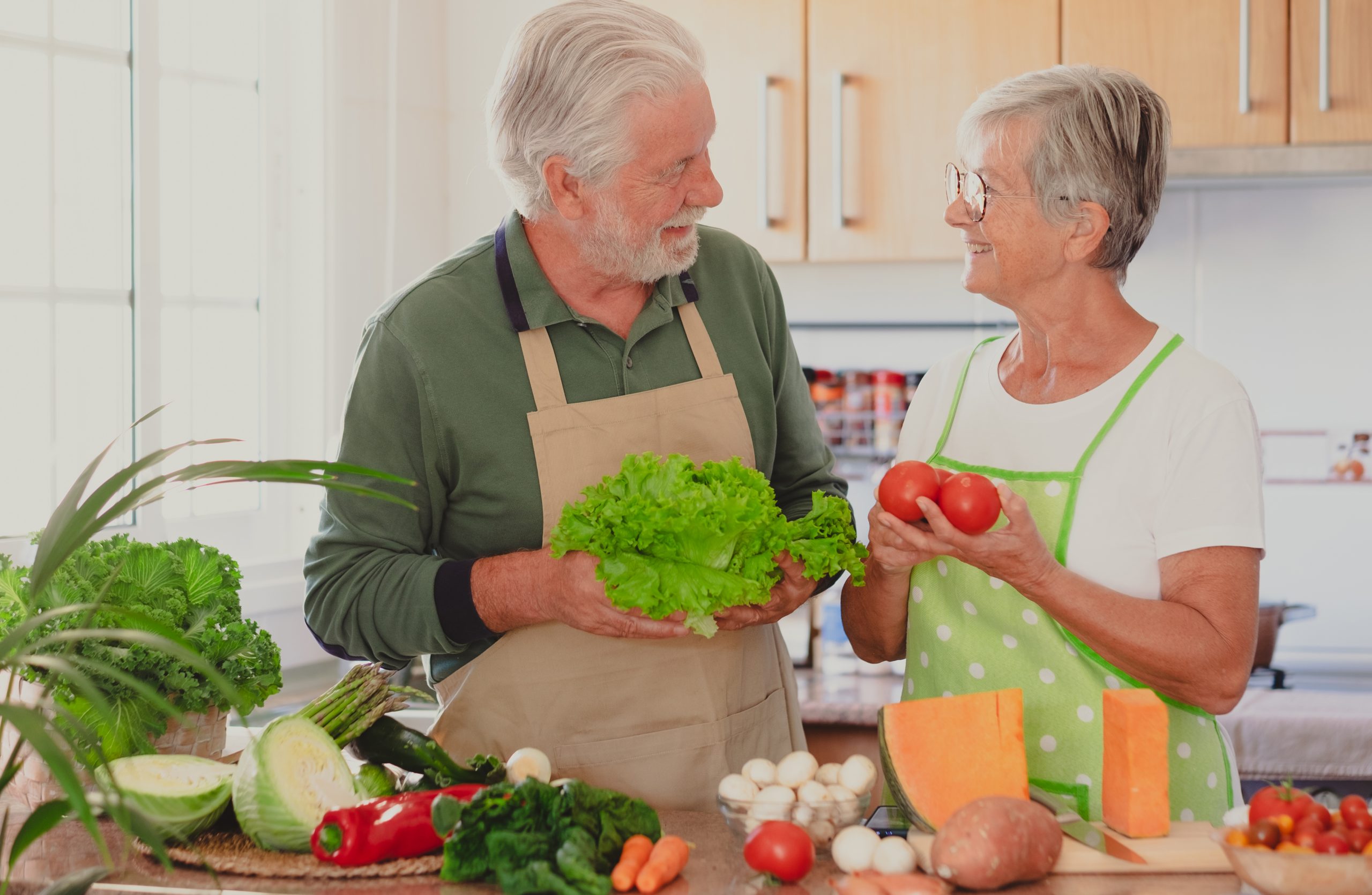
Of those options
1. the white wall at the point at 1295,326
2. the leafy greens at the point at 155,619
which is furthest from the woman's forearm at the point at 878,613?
the white wall at the point at 1295,326

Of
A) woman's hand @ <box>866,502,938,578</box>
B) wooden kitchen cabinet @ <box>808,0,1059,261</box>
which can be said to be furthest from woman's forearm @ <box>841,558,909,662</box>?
wooden kitchen cabinet @ <box>808,0,1059,261</box>

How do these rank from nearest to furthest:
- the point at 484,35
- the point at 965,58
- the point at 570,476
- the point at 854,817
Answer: the point at 854,817
the point at 570,476
the point at 965,58
the point at 484,35

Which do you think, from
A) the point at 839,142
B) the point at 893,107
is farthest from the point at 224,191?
the point at 893,107

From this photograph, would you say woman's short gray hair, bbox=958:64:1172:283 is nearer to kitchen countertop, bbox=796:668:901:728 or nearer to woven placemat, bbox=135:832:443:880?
woven placemat, bbox=135:832:443:880

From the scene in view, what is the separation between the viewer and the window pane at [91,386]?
2.92 metres

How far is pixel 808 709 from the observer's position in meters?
Answer: 2.90

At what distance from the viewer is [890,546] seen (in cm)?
160

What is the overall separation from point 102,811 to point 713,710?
794 mm

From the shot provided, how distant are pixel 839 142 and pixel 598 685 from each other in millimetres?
1994

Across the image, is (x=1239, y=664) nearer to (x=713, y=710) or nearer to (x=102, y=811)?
(x=713, y=710)

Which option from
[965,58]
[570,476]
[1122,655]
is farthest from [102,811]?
[965,58]

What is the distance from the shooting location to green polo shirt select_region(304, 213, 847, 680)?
1662 mm

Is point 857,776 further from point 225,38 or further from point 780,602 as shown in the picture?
point 225,38

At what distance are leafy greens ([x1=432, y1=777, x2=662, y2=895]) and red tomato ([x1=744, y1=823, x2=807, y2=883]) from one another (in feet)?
0.45
